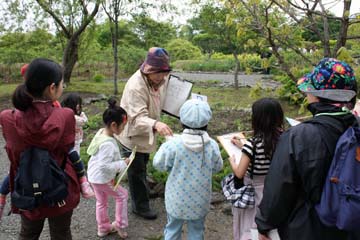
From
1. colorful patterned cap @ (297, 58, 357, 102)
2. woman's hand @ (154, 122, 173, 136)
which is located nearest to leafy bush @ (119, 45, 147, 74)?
woman's hand @ (154, 122, 173, 136)

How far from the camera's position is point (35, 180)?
6.88 ft

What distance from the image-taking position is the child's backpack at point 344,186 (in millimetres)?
1588

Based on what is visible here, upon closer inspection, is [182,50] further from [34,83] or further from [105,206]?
[34,83]

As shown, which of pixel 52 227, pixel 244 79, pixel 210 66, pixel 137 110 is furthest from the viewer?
pixel 210 66

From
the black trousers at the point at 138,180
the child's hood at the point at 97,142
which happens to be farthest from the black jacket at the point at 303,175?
the black trousers at the point at 138,180

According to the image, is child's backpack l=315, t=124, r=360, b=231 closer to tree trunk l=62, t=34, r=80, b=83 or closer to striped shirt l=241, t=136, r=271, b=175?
striped shirt l=241, t=136, r=271, b=175

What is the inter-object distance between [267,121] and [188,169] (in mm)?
641

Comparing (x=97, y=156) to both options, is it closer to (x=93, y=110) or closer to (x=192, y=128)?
(x=192, y=128)

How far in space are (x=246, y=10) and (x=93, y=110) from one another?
6072mm

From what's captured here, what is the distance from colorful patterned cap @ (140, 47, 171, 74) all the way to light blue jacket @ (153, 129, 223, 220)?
2.35ft

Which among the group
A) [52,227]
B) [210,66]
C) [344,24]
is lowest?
[210,66]

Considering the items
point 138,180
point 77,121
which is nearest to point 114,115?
point 138,180

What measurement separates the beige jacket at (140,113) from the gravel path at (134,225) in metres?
0.75

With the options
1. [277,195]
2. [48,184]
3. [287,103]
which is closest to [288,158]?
[277,195]
